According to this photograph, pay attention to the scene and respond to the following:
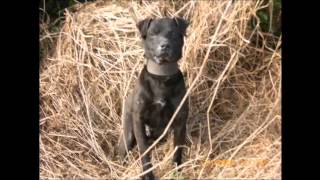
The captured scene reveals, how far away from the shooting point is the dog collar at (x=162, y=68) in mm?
4961

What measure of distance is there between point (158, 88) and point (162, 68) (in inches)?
5.7

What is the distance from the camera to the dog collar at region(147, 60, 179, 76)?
4.96 m

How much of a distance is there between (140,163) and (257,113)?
1.11m

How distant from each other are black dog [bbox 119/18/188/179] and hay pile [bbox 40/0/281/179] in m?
0.20

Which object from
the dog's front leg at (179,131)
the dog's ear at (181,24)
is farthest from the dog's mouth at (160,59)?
the dog's front leg at (179,131)

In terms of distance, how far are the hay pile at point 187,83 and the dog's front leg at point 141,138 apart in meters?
0.11

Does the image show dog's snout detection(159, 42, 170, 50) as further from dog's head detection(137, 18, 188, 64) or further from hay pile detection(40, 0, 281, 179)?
hay pile detection(40, 0, 281, 179)

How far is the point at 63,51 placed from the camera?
602 cm

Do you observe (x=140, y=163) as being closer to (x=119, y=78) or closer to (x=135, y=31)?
(x=119, y=78)

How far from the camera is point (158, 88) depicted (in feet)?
16.4

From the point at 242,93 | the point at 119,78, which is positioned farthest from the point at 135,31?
the point at 242,93

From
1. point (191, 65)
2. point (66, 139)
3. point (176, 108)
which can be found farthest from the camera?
point (191, 65)

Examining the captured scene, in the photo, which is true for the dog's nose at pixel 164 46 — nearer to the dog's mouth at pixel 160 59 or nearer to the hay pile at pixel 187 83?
the dog's mouth at pixel 160 59

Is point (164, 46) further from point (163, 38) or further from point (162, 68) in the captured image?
point (162, 68)
